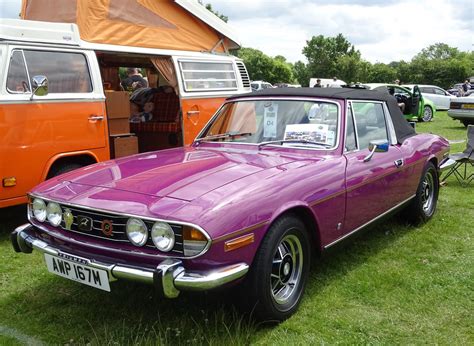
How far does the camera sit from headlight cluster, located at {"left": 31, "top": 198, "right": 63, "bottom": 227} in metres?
3.17

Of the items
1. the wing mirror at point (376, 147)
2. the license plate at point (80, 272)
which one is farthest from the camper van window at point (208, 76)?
the license plate at point (80, 272)

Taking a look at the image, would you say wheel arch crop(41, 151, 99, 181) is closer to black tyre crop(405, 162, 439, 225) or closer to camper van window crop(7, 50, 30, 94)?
camper van window crop(7, 50, 30, 94)

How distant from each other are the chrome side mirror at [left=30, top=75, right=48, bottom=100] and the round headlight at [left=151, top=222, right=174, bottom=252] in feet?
9.68

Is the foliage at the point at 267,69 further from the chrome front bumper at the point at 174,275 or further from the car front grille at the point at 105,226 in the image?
the chrome front bumper at the point at 174,275

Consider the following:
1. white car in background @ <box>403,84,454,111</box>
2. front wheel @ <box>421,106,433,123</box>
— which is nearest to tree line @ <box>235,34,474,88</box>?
white car in background @ <box>403,84,454,111</box>

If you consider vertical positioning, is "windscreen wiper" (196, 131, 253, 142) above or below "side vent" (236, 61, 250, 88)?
below

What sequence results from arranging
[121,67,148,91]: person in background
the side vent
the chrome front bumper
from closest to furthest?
the chrome front bumper → the side vent → [121,67,148,91]: person in background

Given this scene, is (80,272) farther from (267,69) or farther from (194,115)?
(267,69)

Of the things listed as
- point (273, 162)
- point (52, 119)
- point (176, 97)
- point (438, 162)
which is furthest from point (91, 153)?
point (438, 162)

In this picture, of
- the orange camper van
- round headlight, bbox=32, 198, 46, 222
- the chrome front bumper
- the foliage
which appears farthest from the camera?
the foliage

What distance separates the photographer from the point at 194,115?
708 centimetres

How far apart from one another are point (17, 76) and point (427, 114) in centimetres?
1598

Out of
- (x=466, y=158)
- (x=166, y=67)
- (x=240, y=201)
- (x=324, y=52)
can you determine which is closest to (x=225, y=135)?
(x=240, y=201)

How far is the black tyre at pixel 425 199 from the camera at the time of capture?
518 cm
